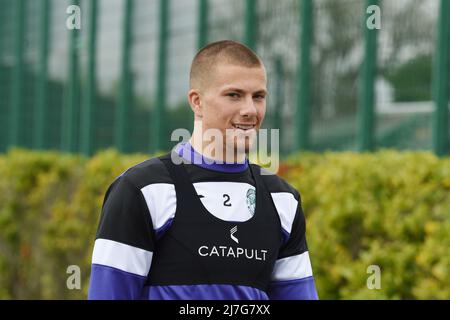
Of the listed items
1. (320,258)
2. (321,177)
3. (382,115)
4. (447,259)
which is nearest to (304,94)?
(382,115)

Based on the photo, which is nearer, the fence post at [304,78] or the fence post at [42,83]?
the fence post at [304,78]

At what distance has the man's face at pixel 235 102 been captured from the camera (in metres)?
2.79

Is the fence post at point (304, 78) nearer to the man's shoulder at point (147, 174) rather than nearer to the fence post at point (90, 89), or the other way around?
the fence post at point (90, 89)

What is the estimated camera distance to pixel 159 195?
2.76 m

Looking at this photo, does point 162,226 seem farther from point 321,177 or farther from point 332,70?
point 332,70

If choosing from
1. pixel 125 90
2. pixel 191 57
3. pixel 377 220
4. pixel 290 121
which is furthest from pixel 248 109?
pixel 125 90

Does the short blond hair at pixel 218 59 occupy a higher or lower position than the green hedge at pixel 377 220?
higher

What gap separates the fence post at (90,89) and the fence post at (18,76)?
10.8ft

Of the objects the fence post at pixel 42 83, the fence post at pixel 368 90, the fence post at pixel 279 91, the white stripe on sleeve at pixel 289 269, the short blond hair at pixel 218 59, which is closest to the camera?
the short blond hair at pixel 218 59

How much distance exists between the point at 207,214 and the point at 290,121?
689cm

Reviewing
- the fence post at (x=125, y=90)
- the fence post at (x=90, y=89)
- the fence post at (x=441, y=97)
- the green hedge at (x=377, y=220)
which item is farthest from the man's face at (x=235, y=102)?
the fence post at (x=90, y=89)

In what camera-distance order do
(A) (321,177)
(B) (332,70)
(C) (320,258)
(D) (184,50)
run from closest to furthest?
(C) (320,258), (A) (321,177), (B) (332,70), (D) (184,50)
